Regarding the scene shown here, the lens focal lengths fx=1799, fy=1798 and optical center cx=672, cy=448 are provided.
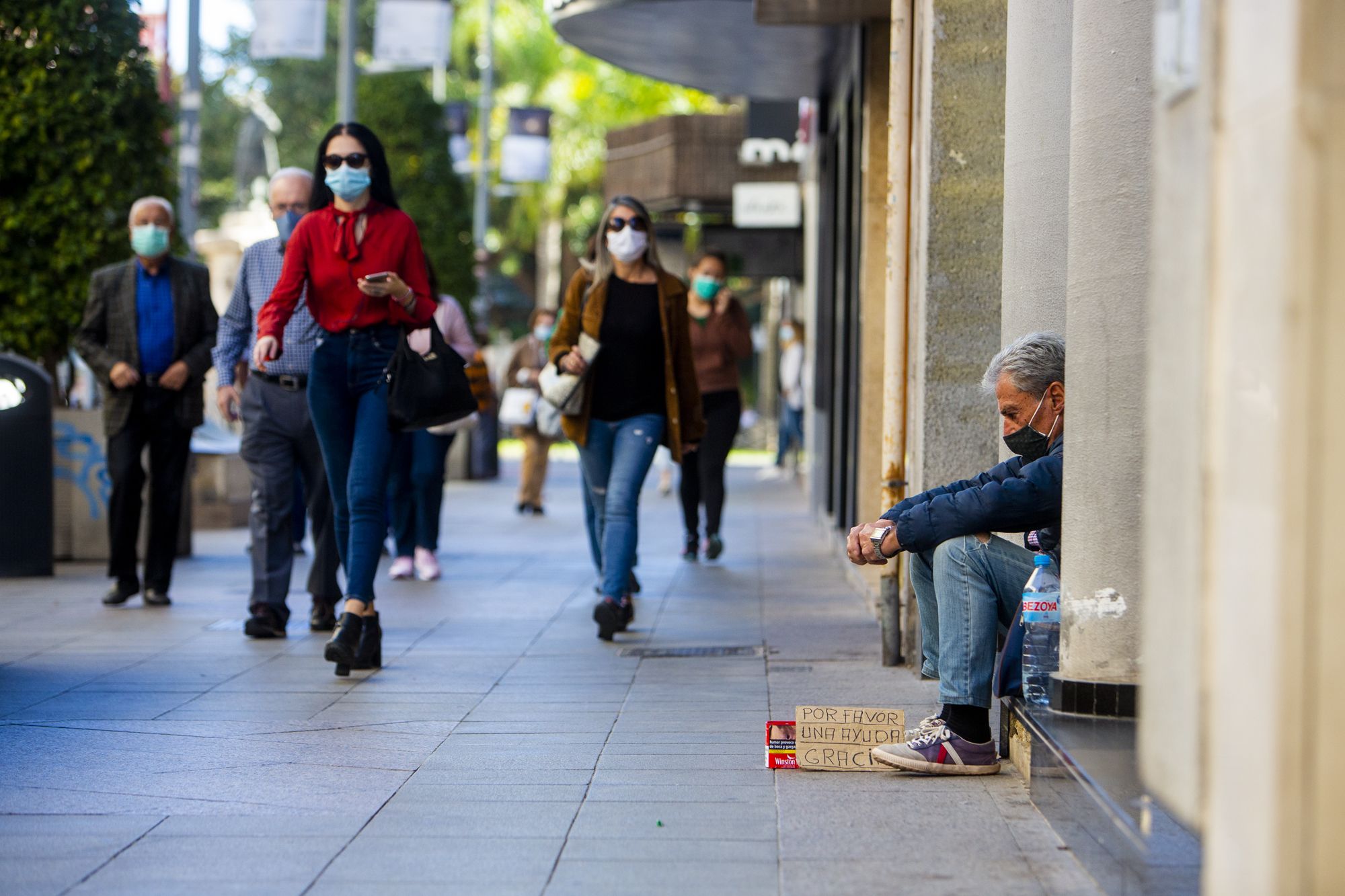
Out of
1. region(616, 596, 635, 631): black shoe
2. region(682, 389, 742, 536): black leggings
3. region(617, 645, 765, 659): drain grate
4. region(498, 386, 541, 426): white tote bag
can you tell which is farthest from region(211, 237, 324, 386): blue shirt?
region(498, 386, 541, 426): white tote bag

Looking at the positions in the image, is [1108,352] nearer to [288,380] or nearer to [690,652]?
[690,652]

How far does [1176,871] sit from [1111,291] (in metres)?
1.80

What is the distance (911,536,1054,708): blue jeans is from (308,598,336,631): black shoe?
3.88 metres

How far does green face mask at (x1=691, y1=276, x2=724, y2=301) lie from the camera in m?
13.0

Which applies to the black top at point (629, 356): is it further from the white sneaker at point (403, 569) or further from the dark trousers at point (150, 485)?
the white sneaker at point (403, 569)

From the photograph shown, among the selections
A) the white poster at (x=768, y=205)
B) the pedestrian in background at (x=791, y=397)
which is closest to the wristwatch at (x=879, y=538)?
the white poster at (x=768, y=205)

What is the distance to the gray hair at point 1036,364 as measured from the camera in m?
5.30

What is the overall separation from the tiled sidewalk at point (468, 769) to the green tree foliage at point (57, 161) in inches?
109

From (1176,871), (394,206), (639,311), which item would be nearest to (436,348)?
(394,206)

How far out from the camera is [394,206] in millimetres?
7363

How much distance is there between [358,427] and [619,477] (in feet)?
5.19

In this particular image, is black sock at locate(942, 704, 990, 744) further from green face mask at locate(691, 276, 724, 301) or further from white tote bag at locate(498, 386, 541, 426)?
white tote bag at locate(498, 386, 541, 426)

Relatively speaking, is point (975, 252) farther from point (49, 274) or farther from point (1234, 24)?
point (49, 274)

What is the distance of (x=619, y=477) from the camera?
827 centimetres
